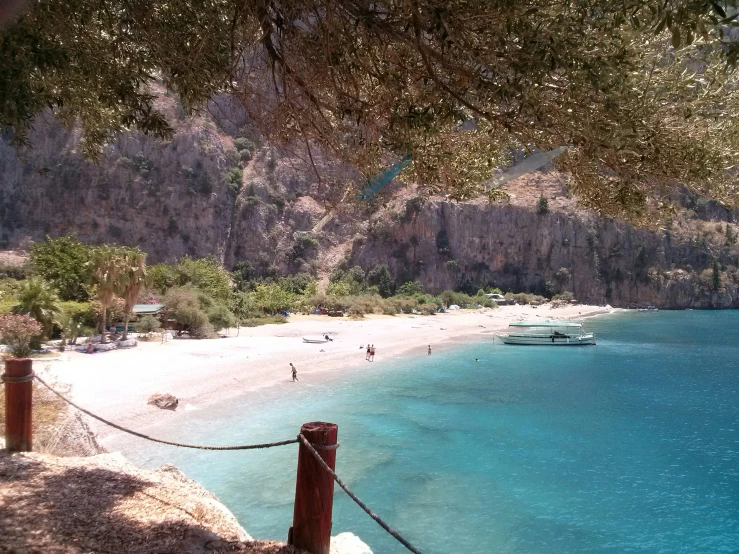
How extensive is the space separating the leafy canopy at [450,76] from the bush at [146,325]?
77.2 ft

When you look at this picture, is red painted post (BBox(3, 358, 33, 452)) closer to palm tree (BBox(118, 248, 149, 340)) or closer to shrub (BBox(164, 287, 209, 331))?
palm tree (BBox(118, 248, 149, 340))

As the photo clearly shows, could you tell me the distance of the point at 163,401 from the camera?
1558cm

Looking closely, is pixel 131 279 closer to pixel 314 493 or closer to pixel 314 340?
pixel 314 340

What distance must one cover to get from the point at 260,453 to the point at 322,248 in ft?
197

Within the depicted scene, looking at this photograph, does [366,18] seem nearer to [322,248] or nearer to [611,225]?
[322,248]

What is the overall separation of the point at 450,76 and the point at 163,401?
14.4 metres

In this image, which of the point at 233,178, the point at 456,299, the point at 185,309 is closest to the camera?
the point at 185,309

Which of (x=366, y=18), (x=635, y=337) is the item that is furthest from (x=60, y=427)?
(x=635, y=337)

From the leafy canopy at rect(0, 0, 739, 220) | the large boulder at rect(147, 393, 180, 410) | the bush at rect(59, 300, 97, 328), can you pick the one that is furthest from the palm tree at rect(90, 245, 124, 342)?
the leafy canopy at rect(0, 0, 739, 220)

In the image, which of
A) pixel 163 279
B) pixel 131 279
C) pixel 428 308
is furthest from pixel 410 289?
pixel 131 279

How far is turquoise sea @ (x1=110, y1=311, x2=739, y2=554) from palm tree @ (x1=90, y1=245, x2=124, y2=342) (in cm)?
867

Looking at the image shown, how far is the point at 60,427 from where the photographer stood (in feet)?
22.0

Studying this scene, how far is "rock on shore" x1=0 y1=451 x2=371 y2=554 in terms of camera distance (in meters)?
3.26

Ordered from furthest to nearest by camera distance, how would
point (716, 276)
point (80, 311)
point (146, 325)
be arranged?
point (716, 276)
point (146, 325)
point (80, 311)
